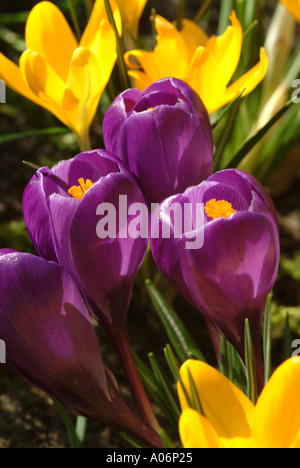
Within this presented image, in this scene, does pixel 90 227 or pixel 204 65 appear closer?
pixel 90 227

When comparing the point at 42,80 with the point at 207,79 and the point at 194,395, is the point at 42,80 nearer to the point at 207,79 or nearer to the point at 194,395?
the point at 207,79

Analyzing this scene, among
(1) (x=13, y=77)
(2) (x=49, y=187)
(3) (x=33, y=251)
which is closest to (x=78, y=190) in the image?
(2) (x=49, y=187)

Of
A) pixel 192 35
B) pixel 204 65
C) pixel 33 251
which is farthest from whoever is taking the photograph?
pixel 33 251

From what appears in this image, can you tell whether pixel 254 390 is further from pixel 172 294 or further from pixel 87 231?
pixel 172 294

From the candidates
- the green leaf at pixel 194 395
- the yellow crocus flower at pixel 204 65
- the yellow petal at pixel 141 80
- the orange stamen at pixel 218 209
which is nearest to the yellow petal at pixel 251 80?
the yellow crocus flower at pixel 204 65

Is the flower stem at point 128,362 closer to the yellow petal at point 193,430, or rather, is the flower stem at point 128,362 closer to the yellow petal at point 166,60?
the yellow petal at point 193,430

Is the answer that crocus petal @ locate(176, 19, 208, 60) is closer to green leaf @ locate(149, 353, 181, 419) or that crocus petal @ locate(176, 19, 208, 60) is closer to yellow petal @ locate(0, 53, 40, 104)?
yellow petal @ locate(0, 53, 40, 104)

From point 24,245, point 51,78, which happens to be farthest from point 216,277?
point 24,245
